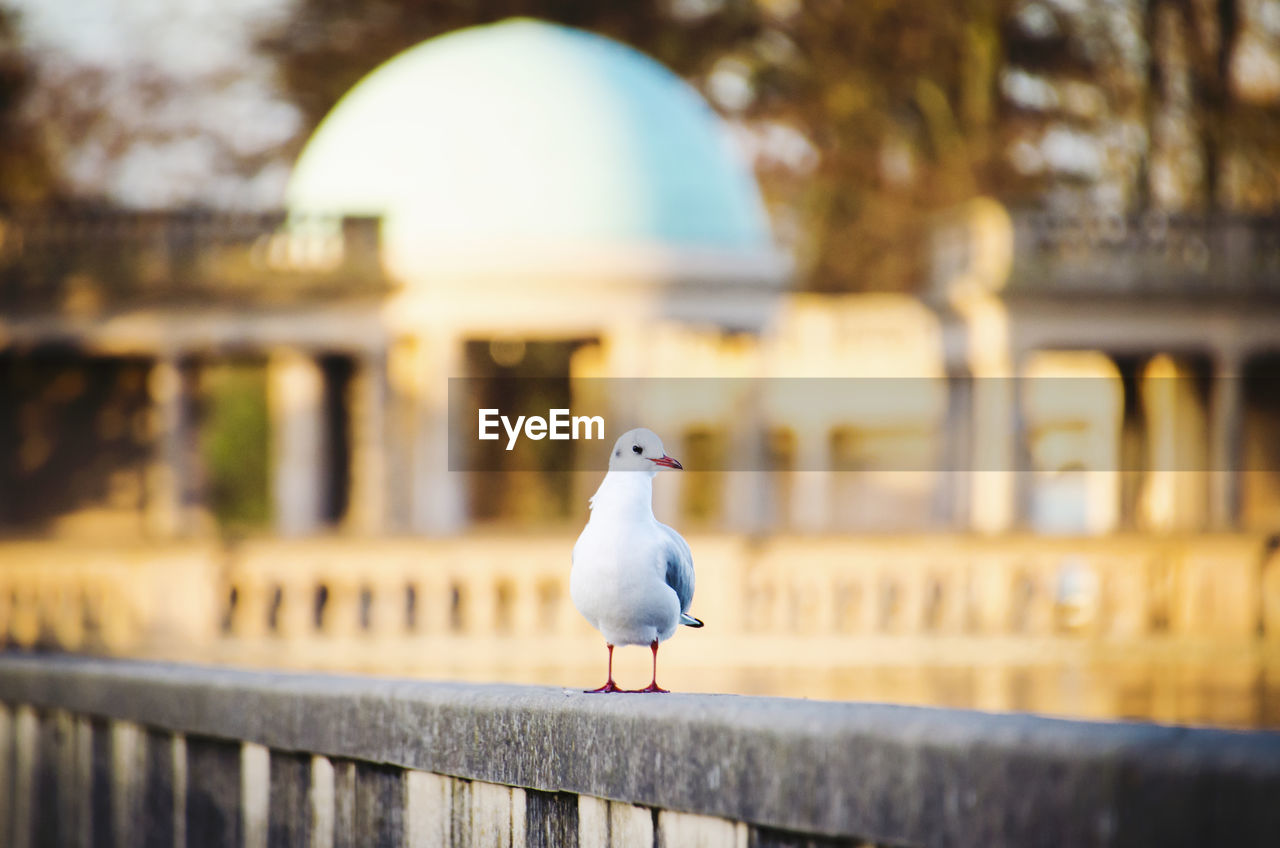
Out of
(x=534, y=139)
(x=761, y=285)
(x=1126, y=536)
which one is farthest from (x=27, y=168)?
(x=1126, y=536)

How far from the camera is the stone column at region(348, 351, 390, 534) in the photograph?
1003 inches

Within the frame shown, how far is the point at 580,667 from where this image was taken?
58.5 feet

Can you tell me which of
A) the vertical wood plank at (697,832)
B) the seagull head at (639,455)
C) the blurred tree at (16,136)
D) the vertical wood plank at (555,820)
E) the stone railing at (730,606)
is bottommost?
the stone railing at (730,606)

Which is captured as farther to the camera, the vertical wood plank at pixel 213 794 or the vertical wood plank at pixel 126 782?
the vertical wood plank at pixel 126 782

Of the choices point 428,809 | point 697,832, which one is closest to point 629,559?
point 697,832

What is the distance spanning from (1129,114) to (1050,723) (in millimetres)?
35022

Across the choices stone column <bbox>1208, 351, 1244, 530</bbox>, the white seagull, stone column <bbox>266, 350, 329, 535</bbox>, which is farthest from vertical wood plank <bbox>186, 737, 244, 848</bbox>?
stone column <bbox>266, 350, 329, 535</bbox>

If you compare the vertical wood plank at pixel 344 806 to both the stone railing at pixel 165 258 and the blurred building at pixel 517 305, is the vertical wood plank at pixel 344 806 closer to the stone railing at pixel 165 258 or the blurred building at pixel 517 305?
the blurred building at pixel 517 305

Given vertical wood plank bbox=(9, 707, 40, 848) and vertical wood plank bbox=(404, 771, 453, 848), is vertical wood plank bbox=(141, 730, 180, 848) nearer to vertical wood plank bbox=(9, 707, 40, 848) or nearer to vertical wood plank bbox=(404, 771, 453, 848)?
vertical wood plank bbox=(9, 707, 40, 848)

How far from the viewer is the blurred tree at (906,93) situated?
115 feet

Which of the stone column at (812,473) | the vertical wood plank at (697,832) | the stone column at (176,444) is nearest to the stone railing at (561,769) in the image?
the vertical wood plank at (697,832)

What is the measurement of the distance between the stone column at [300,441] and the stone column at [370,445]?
2.20ft

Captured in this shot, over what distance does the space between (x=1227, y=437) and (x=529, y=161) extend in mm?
9857

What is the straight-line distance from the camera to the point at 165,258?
80.4 ft
